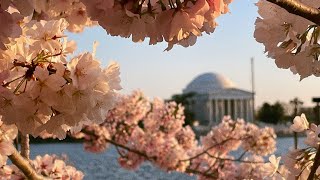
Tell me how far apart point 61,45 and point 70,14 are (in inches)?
21.3

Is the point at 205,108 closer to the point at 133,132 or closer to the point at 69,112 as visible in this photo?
the point at 133,132

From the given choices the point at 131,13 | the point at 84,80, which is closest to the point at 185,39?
the point at 131,13

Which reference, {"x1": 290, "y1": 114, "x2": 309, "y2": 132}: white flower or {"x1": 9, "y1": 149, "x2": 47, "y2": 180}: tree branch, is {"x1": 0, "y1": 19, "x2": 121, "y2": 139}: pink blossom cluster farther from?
{"x1": 290, "y1": 114, "x2": 309, "y2": 132}: white flower

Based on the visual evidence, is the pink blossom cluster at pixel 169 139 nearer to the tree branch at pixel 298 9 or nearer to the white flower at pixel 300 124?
the white flower at pixel 300 124

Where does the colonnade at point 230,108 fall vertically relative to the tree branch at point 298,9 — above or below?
below

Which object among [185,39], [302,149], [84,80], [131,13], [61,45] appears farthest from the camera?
[302,149]

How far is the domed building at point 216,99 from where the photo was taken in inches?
2547

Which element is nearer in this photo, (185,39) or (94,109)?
(185,39)

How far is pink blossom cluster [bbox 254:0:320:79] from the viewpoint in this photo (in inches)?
55.6

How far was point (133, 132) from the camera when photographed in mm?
7480

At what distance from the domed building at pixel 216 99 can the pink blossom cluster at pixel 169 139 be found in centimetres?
5536

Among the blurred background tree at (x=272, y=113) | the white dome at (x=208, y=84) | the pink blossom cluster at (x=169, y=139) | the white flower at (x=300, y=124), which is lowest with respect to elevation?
the blurred background tree at (x=272, y=113)

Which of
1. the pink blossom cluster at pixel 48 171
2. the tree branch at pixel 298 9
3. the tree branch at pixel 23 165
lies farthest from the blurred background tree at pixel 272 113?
the tree branch at pixel 298 9

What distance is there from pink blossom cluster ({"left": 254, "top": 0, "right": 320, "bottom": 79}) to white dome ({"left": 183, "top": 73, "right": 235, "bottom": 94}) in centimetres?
6264
